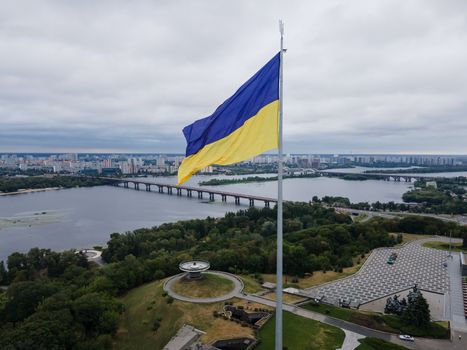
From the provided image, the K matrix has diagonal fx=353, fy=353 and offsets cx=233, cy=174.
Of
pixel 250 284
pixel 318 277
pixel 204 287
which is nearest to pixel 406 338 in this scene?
pixel 318 277

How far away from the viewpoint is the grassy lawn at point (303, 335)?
1267 cm

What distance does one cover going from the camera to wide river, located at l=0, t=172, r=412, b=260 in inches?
1367

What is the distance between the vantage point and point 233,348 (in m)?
13.0

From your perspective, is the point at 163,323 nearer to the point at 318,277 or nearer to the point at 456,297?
the point at 318,277

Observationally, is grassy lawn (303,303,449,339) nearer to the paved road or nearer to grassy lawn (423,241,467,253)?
the paved road

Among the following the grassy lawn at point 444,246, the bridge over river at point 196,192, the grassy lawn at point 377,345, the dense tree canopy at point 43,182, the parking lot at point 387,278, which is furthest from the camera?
the dense tree canopy at point 43,182

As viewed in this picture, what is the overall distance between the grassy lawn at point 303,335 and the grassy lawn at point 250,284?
9.30 feet

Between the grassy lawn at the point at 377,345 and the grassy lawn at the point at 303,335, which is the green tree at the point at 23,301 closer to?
the grassy lawn at the point at 303,335

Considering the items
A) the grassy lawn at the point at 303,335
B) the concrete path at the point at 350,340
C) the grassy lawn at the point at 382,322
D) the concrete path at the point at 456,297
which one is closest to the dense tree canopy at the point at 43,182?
the grassy lawn at the point at 303,335

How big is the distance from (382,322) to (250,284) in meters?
6.44

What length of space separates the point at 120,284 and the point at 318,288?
10.5 metres

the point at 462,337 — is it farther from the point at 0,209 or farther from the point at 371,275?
the point at 0,209

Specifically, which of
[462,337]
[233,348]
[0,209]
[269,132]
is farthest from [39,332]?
[0,209]

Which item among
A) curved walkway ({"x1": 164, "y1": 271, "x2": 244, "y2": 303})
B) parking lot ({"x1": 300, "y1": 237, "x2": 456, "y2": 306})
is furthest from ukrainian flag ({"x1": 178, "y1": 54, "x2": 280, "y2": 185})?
parking lot ({"x1": 300, "y1": 237, "x2": 456, "y2": 306})
